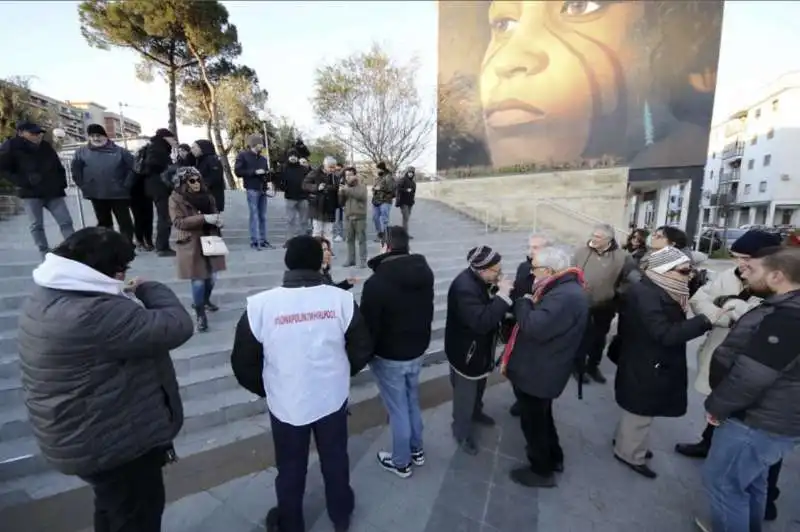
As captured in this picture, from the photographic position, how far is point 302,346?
189 cm

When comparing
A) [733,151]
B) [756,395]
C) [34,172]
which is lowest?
[756,395]

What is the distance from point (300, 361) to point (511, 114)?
65.6 feet

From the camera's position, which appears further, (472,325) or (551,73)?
(551,73)

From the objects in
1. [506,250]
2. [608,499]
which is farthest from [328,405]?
[506,250]

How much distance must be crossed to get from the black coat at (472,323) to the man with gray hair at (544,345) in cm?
17

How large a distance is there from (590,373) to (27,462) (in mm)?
4835

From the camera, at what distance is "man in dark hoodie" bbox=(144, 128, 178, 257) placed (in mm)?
4781

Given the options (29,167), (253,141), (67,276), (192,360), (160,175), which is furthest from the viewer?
(253,141)

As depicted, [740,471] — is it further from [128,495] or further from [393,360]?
[128,495]

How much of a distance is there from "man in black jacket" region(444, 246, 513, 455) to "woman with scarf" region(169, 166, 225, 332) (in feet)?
7.65

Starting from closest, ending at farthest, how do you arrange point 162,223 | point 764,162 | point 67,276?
point 67,276, point 162,223, point 764,162

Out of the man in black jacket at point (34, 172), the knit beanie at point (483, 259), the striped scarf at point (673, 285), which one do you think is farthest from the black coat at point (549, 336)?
the man in black jacket at point (34, 172)

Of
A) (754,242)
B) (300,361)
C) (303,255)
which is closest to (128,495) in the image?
(300,361)

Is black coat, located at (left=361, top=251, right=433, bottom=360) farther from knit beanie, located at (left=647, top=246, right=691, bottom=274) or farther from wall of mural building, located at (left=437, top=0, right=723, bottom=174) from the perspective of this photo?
wall of mural building, located at (left=437, top=0, right=723, bottom=174)
